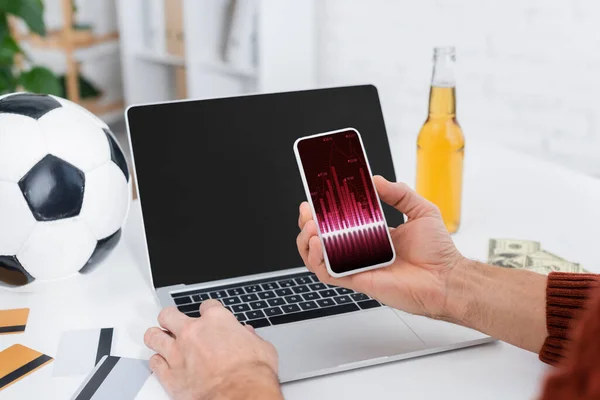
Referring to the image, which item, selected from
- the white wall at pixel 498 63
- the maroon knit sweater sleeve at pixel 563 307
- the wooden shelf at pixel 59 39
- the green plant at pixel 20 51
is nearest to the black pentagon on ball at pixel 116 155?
the maroon knit sweater sleeve at pixel 563 307

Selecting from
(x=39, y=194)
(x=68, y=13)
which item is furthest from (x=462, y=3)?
(x=68, y=13)

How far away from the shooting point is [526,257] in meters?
0.99

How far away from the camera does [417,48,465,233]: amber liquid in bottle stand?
3.41ft

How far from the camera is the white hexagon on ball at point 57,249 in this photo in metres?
0.85

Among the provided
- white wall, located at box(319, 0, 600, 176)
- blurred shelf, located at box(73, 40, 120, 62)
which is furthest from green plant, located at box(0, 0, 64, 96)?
blurred shelf, located at box(73, 40, 120, 62)

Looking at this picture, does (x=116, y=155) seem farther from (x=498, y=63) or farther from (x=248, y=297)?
(x=498, y=63)

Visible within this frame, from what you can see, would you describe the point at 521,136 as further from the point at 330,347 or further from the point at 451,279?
the point at 330,347

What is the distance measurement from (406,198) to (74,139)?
1.45 ft

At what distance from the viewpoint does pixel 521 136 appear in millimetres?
1822

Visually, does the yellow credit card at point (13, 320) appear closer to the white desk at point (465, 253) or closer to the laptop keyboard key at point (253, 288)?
the white desk at point (465, 253)

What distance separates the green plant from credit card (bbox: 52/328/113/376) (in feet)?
4.06

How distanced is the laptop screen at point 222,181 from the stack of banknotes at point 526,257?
163mm

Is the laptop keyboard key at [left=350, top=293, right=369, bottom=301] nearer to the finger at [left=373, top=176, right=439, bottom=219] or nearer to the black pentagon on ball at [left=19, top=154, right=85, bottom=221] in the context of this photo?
the finger at [left=373, top=176, right=439, bottom=219]

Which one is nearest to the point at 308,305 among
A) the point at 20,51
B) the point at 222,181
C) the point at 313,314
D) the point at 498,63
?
the point at 313,314
